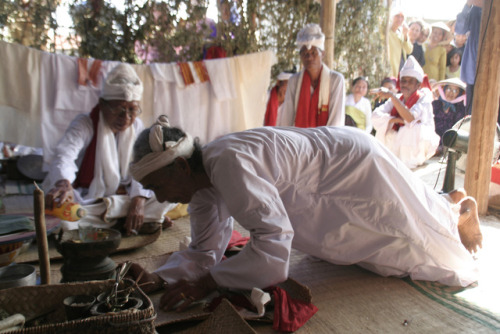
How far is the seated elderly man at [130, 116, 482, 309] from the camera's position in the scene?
188cm

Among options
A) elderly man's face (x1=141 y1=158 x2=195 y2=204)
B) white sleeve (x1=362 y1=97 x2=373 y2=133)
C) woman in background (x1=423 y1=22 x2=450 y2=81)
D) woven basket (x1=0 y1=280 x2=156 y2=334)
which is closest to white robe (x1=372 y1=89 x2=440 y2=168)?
white sleeve (x1=362 y1=97 x2=373 y2=133)

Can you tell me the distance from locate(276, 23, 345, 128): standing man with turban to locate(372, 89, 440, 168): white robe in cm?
263

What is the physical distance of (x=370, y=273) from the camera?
258cm

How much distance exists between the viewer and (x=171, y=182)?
2004mm

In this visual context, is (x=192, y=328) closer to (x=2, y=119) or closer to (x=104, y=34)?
(x=2, y=119)

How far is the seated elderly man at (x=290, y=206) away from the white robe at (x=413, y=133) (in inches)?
168

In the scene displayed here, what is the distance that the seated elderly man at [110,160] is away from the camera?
3279 mm

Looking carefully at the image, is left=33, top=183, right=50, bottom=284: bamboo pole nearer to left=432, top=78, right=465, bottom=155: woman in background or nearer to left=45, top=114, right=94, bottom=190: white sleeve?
left=45, top=114, right=94, bottom=190: white sleeve

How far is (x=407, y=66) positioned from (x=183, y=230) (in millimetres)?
4148

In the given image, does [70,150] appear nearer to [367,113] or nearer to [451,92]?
[367,113]

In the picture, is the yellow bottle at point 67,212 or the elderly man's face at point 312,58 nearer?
the yellow bottle at point 67,212

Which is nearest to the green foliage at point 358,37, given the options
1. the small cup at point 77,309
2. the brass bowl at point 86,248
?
the brass bowl at point 86,248

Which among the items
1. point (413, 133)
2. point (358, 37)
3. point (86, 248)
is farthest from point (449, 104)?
point (86, 248)

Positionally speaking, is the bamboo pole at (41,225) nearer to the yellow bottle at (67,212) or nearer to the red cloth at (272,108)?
the yellow bottle at (67,212)
